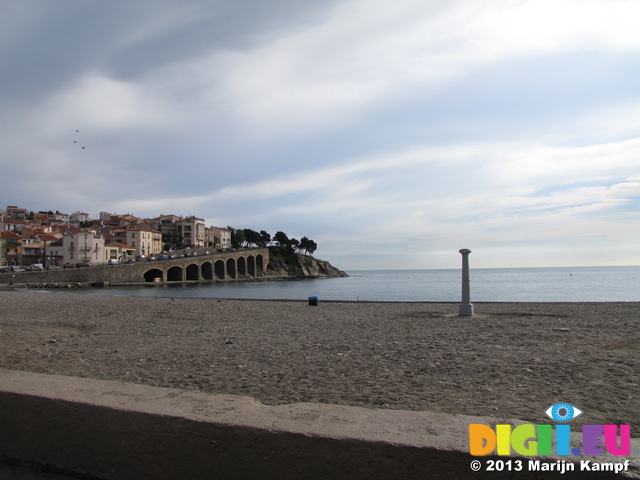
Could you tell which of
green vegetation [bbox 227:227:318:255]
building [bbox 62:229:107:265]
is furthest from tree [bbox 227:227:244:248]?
building [bbox 62:229:107:265]

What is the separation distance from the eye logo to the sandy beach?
0.08 metres

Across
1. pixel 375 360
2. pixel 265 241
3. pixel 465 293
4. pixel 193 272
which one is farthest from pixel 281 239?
pixel 375 360

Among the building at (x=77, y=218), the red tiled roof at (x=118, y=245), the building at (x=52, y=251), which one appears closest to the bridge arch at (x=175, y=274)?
the red tiled roof at (x=118, y=245)

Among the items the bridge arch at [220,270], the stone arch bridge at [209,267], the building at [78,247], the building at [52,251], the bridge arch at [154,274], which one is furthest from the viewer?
the bridge arch at [220,270]

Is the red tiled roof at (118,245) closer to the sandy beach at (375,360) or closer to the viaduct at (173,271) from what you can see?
the viaduct at (173,271)

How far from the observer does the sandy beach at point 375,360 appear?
4.76 metres

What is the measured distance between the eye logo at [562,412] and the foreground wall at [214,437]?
2001 mm

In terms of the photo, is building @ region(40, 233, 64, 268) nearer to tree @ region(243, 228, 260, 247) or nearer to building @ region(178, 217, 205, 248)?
building @ region(178, 217, 205, 248)

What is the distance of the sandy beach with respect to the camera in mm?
4762

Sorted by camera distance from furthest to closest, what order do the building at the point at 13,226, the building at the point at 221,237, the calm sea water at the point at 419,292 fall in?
1. the building at the point at 221,237
2. the building at the point at 13,226
3. the calm sea water at the point at 419,292

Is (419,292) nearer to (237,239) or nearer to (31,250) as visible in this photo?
(31,250)

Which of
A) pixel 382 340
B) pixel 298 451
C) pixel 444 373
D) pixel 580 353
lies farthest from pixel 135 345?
pixel 580 353

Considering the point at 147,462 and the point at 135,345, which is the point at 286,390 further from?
the point at 135,345

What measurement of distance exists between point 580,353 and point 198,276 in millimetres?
101397
